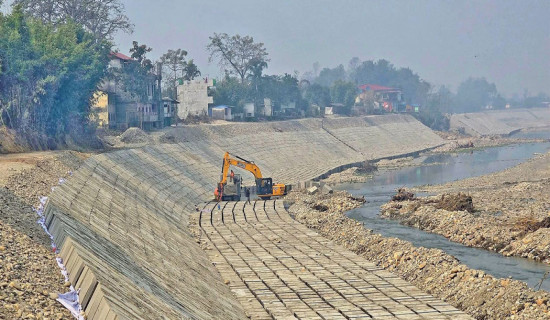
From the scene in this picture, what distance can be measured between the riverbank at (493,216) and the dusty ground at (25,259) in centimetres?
2228

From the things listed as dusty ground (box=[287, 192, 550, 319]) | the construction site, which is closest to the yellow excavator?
the construction site

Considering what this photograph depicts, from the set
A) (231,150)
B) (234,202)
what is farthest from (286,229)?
(231,150)

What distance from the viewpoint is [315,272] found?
97.4 feet

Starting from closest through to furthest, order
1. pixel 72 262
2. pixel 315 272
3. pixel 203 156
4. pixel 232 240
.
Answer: pixel 72 262 < pixel 315 272 < pixel 232 240 < pixel 203 156

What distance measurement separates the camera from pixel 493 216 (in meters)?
43.2

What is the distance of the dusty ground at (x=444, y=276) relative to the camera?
77.0 feet

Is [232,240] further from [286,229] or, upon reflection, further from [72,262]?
[72,262]

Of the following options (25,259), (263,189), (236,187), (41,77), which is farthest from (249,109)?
(25,259)

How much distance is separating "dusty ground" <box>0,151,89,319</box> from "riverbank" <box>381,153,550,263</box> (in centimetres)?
2228

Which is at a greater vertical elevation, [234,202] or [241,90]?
[241,90]

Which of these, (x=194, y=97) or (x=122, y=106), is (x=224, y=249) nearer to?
(x=122, y=106)

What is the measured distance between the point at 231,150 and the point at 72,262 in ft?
200

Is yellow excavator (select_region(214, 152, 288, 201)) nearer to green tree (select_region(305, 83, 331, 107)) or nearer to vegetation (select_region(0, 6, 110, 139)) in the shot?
vegetation (select_region(0, 6, 110, 139))

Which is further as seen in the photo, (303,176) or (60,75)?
(303,176)
